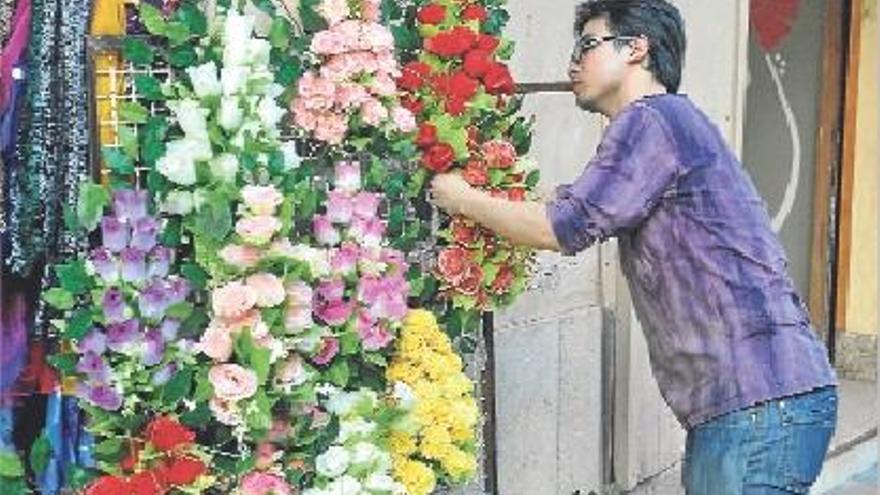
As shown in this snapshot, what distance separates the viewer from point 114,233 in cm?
266

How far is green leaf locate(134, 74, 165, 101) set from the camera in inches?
107

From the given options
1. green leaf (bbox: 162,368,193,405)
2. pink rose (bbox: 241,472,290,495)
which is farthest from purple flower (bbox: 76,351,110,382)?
pink rose (bbox: 241,472,290,495)

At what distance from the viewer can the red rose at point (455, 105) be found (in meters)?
3.17

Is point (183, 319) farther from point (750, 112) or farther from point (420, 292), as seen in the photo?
point (750, 112)

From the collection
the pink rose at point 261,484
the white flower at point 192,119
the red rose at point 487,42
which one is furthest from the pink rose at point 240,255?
the red rose at point 487,42

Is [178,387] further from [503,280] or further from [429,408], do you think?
[503,280]

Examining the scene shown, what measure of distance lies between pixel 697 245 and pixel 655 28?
51cm

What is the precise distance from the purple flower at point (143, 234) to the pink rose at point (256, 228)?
6.8 inches

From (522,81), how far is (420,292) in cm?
157

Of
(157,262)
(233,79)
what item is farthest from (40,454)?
(233,79)

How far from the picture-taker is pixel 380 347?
117 inches

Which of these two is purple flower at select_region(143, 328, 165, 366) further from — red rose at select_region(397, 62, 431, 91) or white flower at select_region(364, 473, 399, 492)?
red rose at select_region(397, 62, 431, 91)

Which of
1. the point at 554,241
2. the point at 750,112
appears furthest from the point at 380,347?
the point at 750,112

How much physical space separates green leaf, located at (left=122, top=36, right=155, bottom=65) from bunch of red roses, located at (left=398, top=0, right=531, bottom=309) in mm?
638
